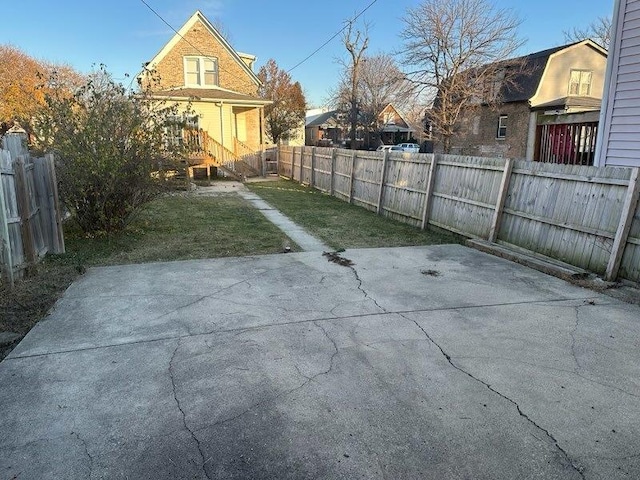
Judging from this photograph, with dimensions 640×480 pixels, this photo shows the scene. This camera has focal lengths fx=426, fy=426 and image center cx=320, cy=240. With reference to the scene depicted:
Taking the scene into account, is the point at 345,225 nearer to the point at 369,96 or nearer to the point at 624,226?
the point at 624,226

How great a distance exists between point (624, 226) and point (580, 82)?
2649 centimetres

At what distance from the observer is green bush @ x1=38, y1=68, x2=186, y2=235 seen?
721 centimetres

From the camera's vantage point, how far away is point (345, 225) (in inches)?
392

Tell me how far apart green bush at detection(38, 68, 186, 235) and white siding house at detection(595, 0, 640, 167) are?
25.4 ft

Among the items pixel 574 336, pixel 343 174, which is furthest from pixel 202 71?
pixel 574 336

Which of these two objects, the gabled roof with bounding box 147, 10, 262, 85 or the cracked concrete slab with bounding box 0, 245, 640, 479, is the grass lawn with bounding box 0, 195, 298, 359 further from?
the gabled roof with bounding box 147, 10, 262, 85

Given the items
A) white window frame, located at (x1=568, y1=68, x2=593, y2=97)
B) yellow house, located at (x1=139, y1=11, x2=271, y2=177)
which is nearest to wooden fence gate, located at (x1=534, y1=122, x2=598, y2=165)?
white window frame, located at (x1=568, y1=68, x2=593, y2=97)

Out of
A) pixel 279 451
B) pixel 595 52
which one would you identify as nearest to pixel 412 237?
pixel 279 451

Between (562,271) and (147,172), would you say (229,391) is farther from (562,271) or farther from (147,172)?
(147,172)

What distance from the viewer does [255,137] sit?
987 inches

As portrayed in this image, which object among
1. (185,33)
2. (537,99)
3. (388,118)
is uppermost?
(185,33)

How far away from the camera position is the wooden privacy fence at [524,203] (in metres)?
5.47

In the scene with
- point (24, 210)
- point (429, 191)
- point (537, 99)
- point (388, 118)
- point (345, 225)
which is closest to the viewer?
point (24, 210)

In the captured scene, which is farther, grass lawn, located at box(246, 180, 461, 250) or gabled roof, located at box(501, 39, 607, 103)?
gabled roof, located at box(501, 39, 607, 103)
